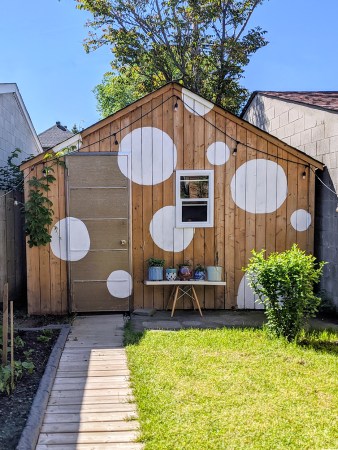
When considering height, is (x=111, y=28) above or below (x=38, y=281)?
above

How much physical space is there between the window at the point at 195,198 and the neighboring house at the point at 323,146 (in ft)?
6.04

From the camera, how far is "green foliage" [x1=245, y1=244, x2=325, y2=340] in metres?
4.41

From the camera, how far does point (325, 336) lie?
15.7 ft

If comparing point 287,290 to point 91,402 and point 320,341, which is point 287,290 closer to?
point 320,341

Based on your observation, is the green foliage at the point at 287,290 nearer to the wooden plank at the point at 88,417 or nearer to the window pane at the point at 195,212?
the window pane at the point at 195,212

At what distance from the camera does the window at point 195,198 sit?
6188mm

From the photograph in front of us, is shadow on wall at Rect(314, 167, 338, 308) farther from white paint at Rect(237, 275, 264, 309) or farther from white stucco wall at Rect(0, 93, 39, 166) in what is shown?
white stucco wall at Rect(0, 93, 39, 166)

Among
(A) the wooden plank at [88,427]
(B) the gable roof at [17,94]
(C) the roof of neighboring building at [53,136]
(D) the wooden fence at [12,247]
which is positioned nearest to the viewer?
(A) the wooden plank at [88,427]

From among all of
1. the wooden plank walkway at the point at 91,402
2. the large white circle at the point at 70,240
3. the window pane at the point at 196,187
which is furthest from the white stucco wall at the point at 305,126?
the wooden plank walkway at the point at 91,402

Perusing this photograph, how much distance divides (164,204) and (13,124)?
480 cm

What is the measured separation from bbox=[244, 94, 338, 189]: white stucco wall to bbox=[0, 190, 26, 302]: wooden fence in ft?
16.6

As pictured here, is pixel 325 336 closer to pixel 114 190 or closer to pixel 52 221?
pixel 114 190

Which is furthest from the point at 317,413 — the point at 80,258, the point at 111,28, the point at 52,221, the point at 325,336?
the point at 111,28

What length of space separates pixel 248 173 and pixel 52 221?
3.24 metres
